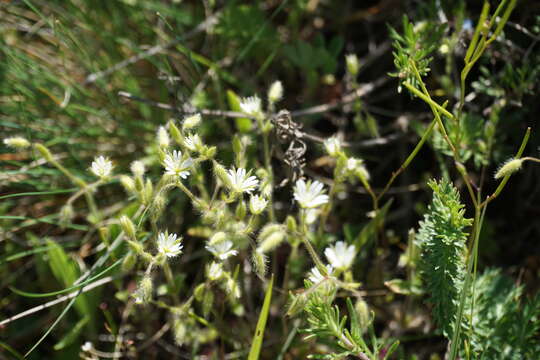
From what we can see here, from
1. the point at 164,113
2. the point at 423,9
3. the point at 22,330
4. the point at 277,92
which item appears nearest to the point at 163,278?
the point at 22,330

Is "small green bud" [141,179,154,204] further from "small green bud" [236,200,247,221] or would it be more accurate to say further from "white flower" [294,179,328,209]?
"white flower" [294,179,328,209]

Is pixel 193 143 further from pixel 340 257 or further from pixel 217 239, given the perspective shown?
pixel 340 257

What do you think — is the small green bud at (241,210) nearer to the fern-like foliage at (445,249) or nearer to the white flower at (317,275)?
the white flower at (317,275)

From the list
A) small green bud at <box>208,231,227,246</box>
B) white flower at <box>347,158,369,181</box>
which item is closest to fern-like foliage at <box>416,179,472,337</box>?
white flower at <box>347,158,369,181</box>

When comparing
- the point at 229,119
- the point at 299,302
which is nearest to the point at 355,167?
the point at 299,302

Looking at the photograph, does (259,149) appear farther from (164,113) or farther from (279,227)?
(279,227)

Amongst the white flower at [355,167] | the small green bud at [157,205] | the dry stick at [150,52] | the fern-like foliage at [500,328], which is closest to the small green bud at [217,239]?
the small green bud at [157,205]
